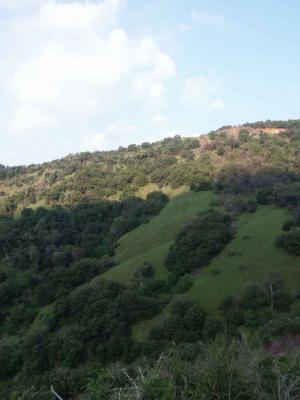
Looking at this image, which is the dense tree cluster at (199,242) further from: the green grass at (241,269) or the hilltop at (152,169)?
the hilltop at (152,169)

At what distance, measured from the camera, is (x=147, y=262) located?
62.1 m

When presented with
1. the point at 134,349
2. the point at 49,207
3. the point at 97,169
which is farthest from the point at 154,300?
the point at 97,169

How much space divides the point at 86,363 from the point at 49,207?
64.8 meters

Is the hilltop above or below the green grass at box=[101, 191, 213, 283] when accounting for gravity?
above

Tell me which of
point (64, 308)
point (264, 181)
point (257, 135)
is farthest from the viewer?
point (257, 135)

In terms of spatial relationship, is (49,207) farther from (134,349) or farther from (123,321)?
(134,349)

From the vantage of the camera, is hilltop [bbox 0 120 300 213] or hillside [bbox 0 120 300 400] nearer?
hillside [bbox 0 120 300 400]

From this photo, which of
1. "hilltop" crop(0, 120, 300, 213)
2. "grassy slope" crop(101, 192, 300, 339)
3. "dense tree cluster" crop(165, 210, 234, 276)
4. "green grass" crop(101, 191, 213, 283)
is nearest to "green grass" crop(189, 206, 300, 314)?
"grassy slope" crop(101, 192, 300, 339)

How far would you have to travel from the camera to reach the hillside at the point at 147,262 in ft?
133

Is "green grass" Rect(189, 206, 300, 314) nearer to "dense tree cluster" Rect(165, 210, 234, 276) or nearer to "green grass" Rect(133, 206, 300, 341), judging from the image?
"green grass" Rect(133, 206, 300, 341)

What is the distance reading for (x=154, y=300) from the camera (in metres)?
49.4

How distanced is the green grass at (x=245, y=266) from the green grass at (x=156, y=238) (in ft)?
31.4

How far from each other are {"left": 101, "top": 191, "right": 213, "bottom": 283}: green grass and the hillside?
0.31m

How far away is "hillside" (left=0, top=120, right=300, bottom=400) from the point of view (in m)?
40.7
